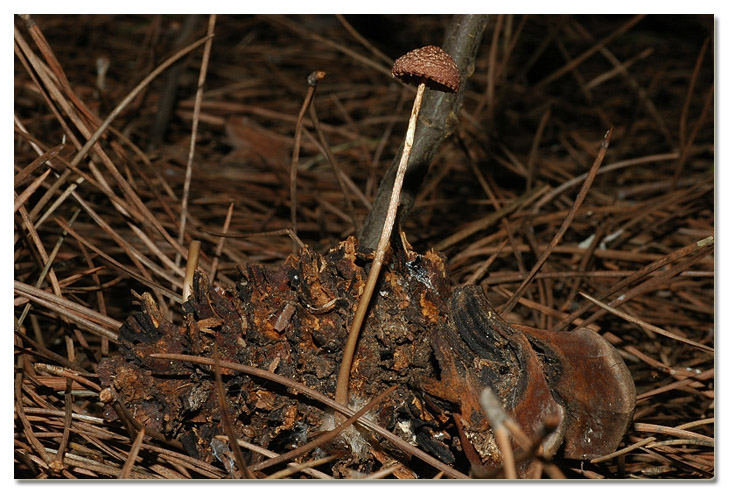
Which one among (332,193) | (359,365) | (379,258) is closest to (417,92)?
(379,258)

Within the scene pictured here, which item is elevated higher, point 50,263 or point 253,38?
point 253,38

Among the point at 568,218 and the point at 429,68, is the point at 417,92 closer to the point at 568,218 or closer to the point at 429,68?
the point at 429,68

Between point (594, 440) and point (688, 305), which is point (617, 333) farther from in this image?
point (594, 440)

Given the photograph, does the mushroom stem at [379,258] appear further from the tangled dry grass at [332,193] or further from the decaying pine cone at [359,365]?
the tangled dry grass at [332,193]

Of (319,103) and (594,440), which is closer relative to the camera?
(594,440)

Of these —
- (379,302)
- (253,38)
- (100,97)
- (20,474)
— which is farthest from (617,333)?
(253,38)

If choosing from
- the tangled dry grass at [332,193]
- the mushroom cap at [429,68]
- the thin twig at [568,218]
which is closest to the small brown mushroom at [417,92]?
the mushroom cap at [429,68]

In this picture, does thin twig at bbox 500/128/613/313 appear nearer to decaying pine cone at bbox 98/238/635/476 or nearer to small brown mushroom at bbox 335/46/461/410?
decaying pine cone at bbox 98/238/635/476

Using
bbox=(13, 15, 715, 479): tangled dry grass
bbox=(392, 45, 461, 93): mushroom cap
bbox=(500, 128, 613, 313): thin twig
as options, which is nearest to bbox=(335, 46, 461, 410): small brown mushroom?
bbox=(392, 45, 461, 93): mushroom cap
